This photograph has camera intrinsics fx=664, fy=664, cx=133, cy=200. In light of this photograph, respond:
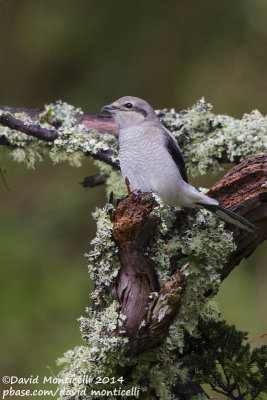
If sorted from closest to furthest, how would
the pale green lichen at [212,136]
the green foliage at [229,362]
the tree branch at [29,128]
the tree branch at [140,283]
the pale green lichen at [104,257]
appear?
1. the tree branch at [140,283]
2. the pale green lichen at [104,257]
3. the green foliage at [229,362]
4. the tree branch at [29,128]
5. the pale green lichen at [212,136]

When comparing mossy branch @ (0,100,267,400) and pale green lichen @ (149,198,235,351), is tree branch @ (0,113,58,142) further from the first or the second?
pale green lichen @ (149,198,235,351)

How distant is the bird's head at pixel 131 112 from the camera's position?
325cm

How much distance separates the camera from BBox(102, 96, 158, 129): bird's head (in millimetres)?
3254

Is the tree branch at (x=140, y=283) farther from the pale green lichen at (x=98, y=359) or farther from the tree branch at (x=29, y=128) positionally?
the tree branch at (x=29, y=128)

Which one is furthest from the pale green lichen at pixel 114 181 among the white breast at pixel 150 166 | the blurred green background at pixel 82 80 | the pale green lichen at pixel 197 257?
the blurred green background at pixel 82 80

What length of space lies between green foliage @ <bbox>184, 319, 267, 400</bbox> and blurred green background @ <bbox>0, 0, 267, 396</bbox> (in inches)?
73.4

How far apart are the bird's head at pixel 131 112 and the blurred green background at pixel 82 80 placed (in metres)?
1.27

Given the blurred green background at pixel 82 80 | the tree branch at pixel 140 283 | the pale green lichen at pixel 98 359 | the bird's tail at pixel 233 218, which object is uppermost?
the blurred green background at pixel 82 80

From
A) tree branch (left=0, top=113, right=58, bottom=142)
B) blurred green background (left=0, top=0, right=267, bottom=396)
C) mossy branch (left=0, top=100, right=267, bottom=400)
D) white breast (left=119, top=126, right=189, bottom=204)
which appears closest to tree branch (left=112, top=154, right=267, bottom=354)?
mossy branch (left=0, top=100, right=267, bottom=400)

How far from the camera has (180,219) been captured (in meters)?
2.58

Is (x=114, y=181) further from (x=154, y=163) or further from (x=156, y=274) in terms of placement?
(x=156, y=274)

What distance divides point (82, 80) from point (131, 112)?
1.79 metres

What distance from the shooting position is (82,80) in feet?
16.3

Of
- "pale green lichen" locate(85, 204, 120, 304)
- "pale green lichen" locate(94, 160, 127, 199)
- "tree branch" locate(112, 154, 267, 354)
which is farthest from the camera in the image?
"pale green lichen" locate(94, 160, 127, 199)
